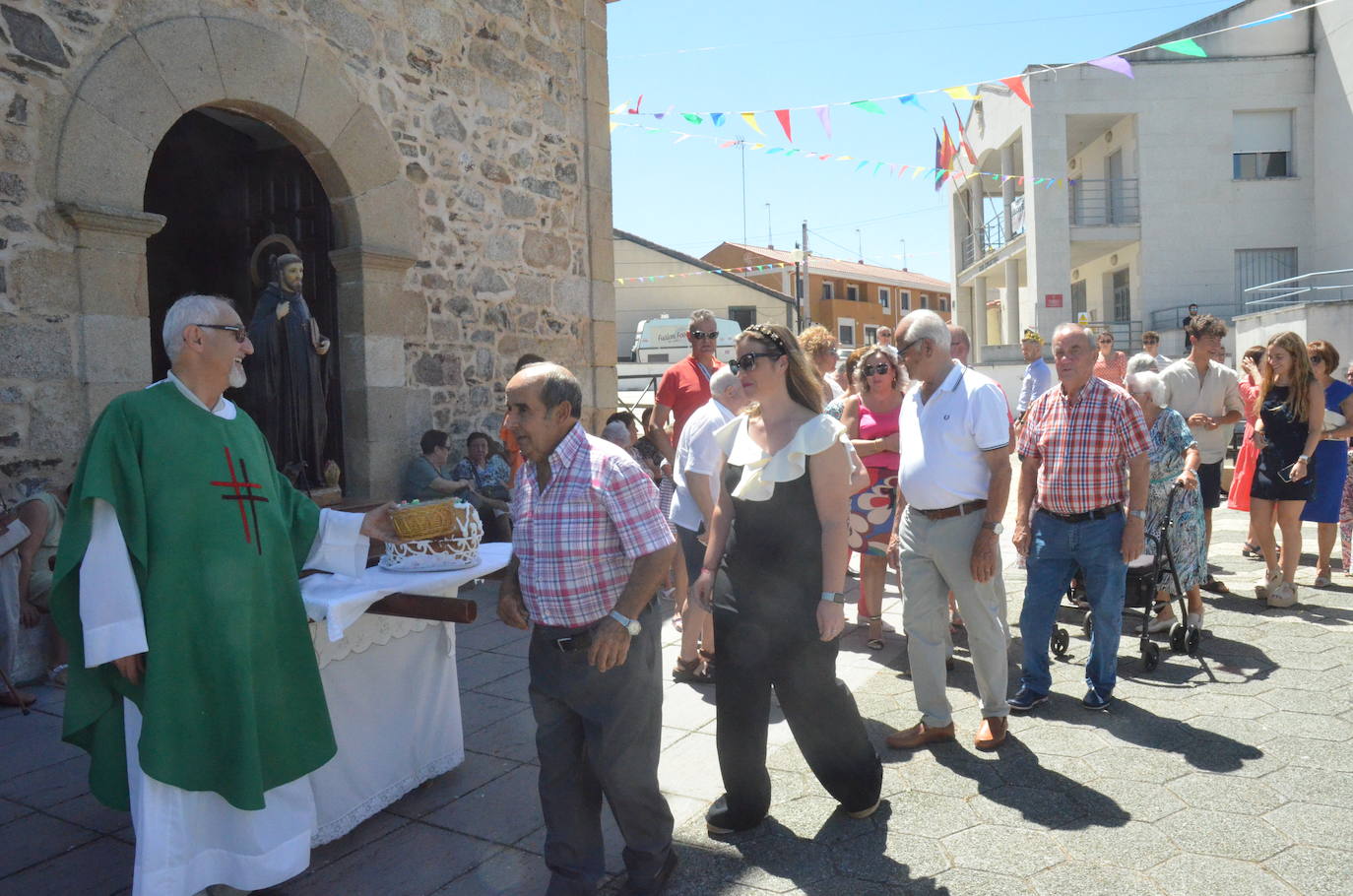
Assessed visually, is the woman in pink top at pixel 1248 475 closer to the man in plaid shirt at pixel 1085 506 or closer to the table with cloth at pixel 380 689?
the man in plaid shirt at pixel 1085 506

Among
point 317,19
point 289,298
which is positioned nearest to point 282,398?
point 289,298

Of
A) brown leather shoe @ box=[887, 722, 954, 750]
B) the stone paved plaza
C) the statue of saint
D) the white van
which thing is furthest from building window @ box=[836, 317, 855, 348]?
brown leather shoe @ box=[887, 722, 954, 750]

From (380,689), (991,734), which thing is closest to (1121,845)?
(991,734)

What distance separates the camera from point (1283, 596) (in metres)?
5.85

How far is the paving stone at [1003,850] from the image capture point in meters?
2.93

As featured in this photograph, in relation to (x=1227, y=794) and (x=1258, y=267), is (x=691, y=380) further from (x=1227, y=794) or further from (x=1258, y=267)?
(x=1258, y=267)

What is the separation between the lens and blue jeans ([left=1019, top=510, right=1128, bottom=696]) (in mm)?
Result: 4160

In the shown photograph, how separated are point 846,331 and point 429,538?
40.6 metres

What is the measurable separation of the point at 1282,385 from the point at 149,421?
20.4ft

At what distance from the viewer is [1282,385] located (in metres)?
Result: 6.06

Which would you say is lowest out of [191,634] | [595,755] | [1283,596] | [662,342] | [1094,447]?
[1283,596]

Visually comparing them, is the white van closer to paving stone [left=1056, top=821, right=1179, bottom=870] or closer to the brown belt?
the brown belt

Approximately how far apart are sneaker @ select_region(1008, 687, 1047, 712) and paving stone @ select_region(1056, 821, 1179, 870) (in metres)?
1.09

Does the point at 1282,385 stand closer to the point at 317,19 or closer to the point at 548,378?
the point at 548,378
